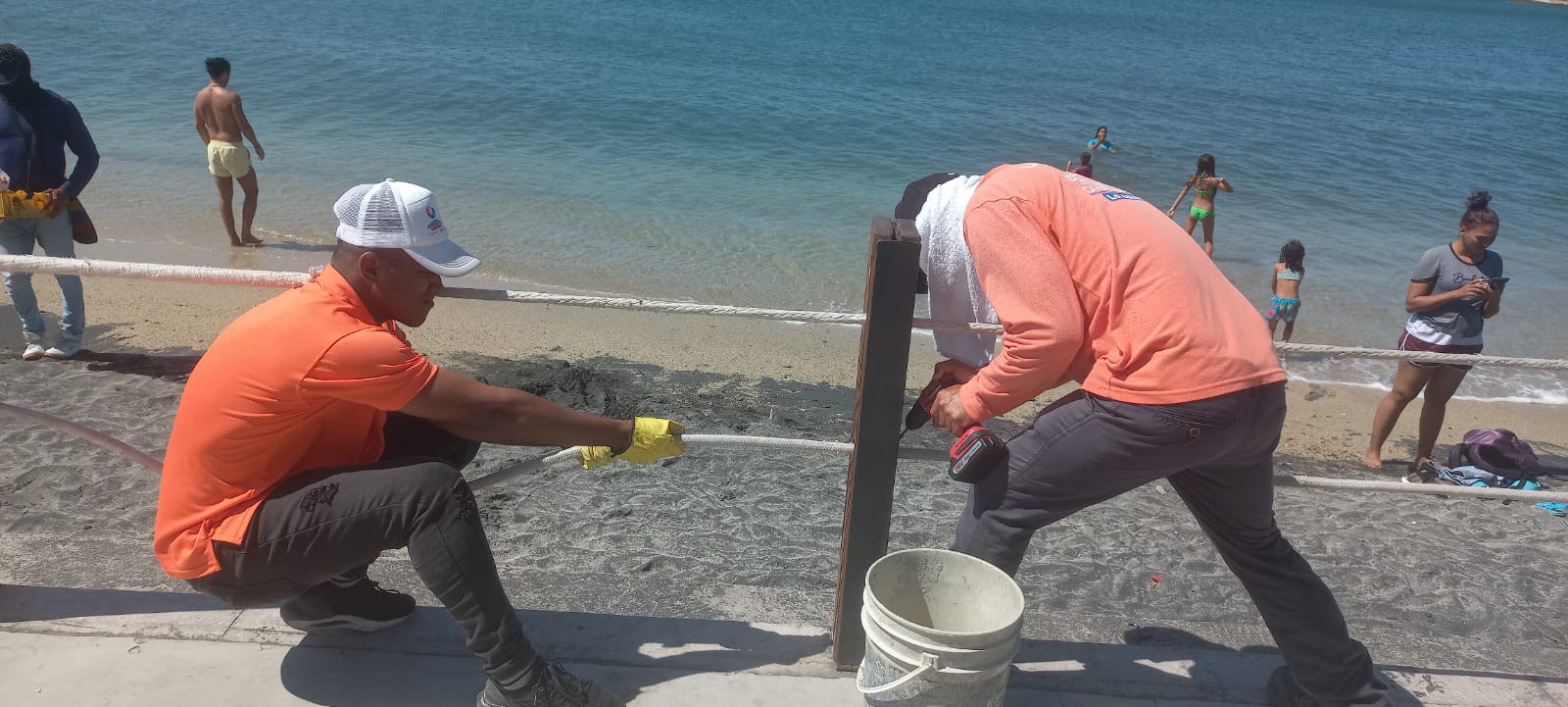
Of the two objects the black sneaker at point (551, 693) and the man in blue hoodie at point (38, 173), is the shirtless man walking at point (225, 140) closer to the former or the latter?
the man in blue hoodie at point (38, 173)

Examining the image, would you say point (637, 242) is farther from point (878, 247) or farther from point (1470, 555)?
point (878, 247)

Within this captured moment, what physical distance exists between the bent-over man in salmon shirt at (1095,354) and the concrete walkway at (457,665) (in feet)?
2.10

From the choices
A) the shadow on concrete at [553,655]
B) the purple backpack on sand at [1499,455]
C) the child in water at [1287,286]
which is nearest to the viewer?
the shadow on concrete at [553,655]

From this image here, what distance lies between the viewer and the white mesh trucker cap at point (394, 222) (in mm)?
2285

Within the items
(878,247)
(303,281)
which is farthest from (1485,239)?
(303,281)

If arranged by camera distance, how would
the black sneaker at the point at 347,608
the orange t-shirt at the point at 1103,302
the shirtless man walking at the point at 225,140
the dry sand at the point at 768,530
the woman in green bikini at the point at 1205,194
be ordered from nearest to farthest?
the orange t-shirt at the point at 1103,302, the black sneaker at the point at 347,608, the dry sand at the point at 768,530, the shirtless man walking at the point at 225,140, the woman in green bikini at the point at 1205,194

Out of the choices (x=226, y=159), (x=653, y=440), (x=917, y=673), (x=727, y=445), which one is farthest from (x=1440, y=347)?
(x=226, y=159)

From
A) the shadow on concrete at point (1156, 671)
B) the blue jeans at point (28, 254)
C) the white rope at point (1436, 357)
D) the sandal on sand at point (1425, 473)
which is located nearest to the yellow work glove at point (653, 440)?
the shadow on concrete at point (1156, 671)

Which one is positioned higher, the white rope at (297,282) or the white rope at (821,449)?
the white rope at (297,282)

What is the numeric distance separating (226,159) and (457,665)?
9290 mm

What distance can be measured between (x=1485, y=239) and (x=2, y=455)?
7.27m

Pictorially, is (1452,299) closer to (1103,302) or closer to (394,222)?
(1103,302)

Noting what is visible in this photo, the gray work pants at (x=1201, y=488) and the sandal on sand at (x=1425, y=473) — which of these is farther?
the sandal on sand at (x=1425, y=473)

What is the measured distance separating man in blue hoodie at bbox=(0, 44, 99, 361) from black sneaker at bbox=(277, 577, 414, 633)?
4328mm
